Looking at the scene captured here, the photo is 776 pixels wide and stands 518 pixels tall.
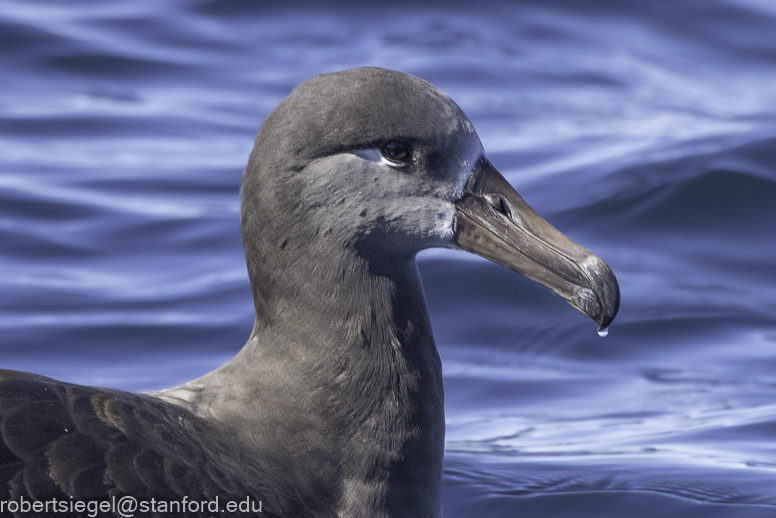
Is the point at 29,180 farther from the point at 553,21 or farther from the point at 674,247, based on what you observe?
the point at 553,21

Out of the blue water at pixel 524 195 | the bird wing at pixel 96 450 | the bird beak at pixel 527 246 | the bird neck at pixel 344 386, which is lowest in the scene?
the bird wing at pixel 96 450

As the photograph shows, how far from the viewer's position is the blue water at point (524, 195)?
234 inches

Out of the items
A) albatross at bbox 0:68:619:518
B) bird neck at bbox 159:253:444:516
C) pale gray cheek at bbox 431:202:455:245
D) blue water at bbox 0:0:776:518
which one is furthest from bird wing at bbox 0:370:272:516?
blue water at bbox 0:0:776:518

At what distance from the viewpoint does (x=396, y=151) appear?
3746 millimetres

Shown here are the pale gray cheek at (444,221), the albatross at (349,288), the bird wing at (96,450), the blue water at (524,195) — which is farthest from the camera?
the blue water at (524,195)

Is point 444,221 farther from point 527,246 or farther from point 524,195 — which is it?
point 524,195

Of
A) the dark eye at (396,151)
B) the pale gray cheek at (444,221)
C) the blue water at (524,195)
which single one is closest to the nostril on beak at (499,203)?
the pale gray cheek at (444,221)

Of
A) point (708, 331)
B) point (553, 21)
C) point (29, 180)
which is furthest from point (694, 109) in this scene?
point (29, 180)

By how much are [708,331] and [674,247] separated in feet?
3.68

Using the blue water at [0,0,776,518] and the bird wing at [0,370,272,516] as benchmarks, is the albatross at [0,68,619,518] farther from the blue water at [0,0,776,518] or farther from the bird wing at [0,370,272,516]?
the blue water at [0,0,776,518]

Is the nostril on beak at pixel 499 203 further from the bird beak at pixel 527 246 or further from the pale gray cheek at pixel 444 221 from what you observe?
the pale gray cheek at pixel 444 221

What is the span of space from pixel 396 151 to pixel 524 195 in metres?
5.16

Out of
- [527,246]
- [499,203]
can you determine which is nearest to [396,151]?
[499,203]

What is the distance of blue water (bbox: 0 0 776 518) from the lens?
234 inches
